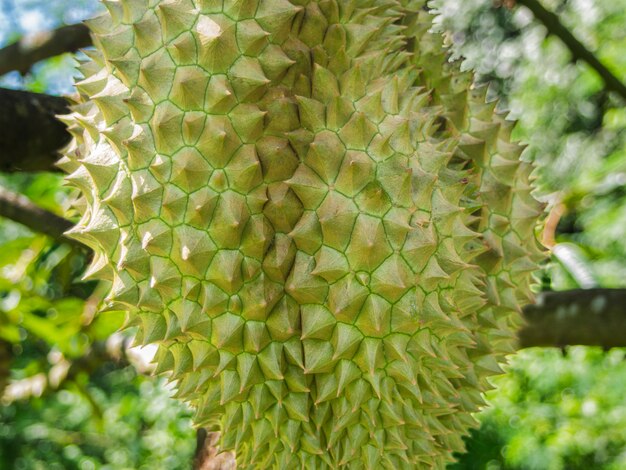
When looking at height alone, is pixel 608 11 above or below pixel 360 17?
below

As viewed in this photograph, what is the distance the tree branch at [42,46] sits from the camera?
177 centimetres

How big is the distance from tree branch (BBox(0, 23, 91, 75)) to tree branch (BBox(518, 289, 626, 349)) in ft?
4.80

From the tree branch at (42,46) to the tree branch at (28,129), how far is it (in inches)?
15.5

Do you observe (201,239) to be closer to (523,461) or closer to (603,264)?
(523,461)

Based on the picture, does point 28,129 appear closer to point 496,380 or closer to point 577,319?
point 577,319

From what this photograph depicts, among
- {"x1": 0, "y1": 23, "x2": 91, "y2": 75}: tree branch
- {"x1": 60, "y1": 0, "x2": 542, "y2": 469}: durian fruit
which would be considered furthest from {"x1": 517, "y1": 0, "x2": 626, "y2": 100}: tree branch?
{"x1": 0, "y1": 23, "x2": 91, "y2": 75}: tree branch

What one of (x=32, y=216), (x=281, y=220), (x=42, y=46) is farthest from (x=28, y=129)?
(x=281, y=220)

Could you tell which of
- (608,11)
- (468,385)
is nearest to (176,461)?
(468,385)

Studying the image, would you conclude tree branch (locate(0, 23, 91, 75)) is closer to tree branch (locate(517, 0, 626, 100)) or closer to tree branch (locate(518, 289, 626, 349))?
tree branch (locate(517, 0, 626, 100))

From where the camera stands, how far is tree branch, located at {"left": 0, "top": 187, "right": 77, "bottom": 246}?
5.33ft

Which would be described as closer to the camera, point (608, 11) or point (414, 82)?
point (414, 82)

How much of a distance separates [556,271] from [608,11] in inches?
166

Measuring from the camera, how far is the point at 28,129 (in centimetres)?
143

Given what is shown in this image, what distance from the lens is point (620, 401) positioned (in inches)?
99.3
